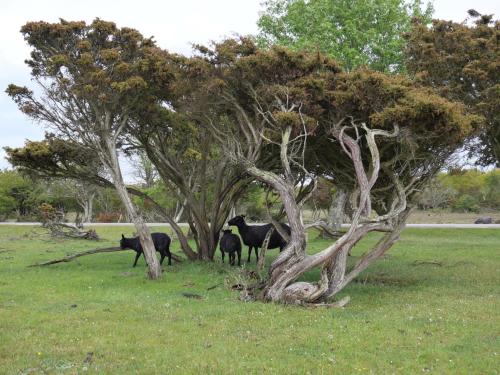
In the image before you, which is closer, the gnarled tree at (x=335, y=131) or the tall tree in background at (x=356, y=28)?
the gnarled tree at (x=335, y=131)

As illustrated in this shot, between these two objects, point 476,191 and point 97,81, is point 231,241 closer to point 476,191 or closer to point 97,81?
point 97,81

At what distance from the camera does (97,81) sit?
17.6 metres

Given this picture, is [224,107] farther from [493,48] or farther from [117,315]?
[493,48]

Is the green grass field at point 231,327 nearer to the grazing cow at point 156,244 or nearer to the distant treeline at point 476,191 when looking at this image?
the grazing cow at point 156,244

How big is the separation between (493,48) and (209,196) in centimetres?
2791

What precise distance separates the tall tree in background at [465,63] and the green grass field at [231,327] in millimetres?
5593

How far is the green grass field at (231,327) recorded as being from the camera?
848 centimetres

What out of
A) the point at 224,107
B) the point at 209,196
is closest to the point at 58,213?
the point at 209,196

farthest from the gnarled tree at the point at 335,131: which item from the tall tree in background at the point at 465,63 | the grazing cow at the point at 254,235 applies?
the grazing cow at the point at 254,235

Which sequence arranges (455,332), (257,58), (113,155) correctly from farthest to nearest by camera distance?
(113,155)
(257,58)
(455,332)

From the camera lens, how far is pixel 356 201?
52.8 ft

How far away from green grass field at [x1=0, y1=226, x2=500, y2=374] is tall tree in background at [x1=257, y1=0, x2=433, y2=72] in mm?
19120

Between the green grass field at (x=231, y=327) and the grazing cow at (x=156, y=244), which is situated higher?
the grazing cow at (x=156, y=244)

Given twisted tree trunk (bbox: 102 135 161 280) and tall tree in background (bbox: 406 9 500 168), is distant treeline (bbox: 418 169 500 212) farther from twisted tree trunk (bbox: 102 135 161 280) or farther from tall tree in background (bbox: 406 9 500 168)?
twisted tree trunk (bbox: 102 135 161 280)
